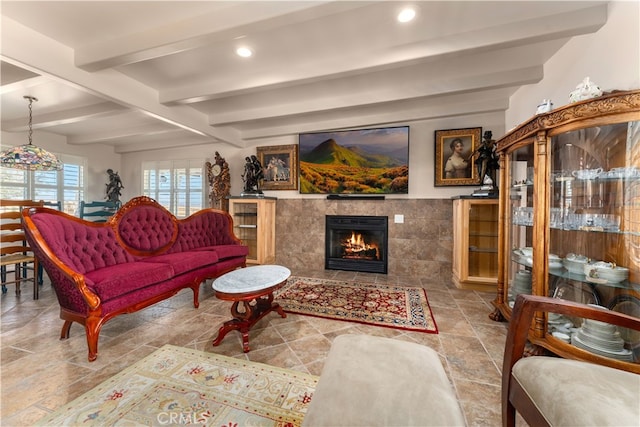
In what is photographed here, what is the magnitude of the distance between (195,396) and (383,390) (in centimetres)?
130

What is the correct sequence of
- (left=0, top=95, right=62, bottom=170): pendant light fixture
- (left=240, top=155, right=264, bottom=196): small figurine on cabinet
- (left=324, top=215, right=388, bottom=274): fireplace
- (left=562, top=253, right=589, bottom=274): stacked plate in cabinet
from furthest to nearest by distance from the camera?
(left=240, top=155, right=264, bottom=196): small figurine on cabinet
(left=324, top=215, right=388, bottom=274): fireplace
(left=0, top=95, right=62, bottom=170): pendant light fixture
(left=562, top=253, right=589, bottom=274): stacked plate in cabinet

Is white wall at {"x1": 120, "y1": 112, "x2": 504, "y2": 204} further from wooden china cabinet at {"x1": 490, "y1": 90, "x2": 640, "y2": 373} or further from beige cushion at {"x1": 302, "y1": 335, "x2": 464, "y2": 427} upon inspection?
beige cushion at {"x1": 302, "y1": 335, "x2": 464, "y2": 427}

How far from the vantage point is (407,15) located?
2000 mm

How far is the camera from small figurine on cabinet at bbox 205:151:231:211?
208 inches

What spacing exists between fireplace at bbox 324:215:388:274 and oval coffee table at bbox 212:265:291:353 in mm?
2221

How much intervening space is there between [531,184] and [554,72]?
4.69ft

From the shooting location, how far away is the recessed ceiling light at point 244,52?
2.46 meters

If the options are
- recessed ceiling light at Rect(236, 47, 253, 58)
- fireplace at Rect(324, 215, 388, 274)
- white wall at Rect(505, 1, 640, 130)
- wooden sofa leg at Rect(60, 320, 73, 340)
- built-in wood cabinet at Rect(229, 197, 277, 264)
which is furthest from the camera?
built-in wood cabinet at Rect(229, 197, 277, 264)

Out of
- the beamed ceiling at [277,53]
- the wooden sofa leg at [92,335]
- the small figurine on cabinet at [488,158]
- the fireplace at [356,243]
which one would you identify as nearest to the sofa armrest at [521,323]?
the beamed ceiling at [277,53]

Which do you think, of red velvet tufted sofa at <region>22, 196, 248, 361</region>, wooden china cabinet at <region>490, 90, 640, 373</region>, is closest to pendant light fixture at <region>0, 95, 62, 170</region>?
red velvet tufted sofa at <region>22, 196, 248, 361</region>

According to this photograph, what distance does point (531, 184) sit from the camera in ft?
6.98

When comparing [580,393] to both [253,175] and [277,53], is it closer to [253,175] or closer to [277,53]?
[277,53]

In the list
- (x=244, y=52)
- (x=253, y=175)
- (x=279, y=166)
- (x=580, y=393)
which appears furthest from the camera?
(x=279, y=166)

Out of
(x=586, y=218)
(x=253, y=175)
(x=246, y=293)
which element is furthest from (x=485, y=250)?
(x=253, y=175)
